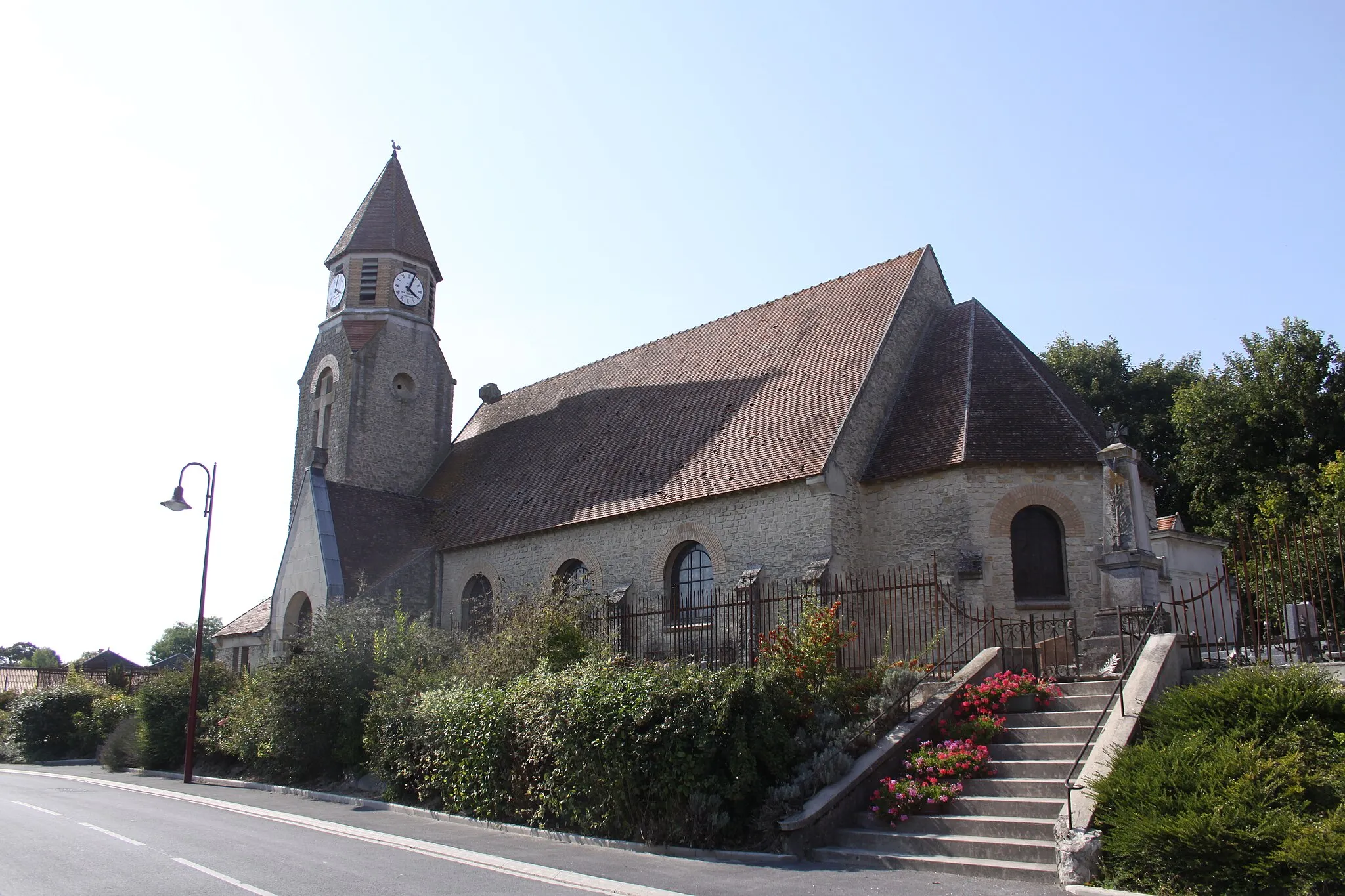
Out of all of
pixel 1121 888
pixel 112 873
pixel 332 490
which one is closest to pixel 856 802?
pixel 1121 888

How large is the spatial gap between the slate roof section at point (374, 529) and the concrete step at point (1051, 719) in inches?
619

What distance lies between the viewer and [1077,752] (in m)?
9.72

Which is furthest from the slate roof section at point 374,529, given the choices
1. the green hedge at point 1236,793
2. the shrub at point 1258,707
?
the green hedge at point 1236,793

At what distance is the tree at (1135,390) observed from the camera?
32.4 m

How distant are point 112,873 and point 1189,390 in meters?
28.5

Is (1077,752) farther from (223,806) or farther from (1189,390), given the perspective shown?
(1189,390)

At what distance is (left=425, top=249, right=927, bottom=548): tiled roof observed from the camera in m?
18.9

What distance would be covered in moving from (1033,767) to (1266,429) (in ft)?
70.5

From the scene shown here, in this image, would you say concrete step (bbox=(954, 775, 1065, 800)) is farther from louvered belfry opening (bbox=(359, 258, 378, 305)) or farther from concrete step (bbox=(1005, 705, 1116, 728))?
louvered belfry opening (bbox=(359, 258, 378, 305))

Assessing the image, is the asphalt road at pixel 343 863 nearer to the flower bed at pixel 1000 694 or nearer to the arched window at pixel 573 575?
the flower bed at pixel 1000 694

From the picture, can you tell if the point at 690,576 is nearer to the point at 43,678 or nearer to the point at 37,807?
the point at 37,807

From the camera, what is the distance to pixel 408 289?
2994 centimetres

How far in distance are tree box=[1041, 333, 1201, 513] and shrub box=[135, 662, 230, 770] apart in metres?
27.3

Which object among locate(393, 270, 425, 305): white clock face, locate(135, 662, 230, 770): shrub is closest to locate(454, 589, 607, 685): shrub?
locate(135, 662, 230, 770): shrub
